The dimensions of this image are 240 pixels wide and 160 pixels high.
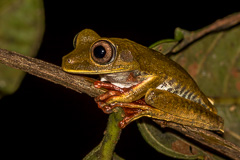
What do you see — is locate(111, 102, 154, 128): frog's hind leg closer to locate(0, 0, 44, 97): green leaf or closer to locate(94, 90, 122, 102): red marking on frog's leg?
locate(94, 90, 122, 102): red marking on frog's leg

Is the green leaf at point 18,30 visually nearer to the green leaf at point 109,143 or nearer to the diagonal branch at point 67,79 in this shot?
the diagonal branch at point 67,79

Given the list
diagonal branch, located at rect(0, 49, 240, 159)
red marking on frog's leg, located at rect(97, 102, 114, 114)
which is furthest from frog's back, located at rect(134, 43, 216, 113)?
red marking on frog's leg, located at rect(97, 102, 114, 114)

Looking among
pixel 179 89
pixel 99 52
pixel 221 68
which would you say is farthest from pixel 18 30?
pixel 221 68

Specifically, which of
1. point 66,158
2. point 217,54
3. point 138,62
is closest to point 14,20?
point 138,62

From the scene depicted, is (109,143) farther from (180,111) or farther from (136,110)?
(180,111)

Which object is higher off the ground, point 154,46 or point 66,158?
point 154,46

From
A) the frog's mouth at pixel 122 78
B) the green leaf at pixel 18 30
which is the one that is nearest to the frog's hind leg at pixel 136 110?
the frog's mouth at pixel 122 78

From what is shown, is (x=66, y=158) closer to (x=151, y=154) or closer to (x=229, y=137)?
(x=151, y=154)
